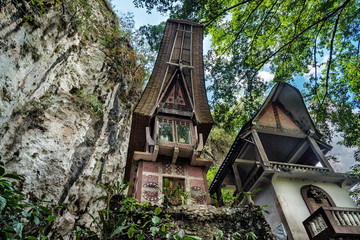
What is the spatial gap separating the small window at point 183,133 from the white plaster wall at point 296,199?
460 centimetres

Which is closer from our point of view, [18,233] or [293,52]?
[18,233]

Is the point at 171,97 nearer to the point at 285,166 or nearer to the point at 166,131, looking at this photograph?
the point at 166,131

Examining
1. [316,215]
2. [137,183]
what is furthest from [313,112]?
[137,183]

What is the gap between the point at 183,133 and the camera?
34.7ft

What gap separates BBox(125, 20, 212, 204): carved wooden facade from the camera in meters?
9.52

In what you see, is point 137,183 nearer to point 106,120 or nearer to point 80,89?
point 106,120

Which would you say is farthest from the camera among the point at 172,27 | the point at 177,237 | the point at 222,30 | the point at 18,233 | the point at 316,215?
the point at 172,27

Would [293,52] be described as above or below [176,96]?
above

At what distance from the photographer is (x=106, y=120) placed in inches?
414

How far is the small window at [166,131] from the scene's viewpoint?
10.1 metres

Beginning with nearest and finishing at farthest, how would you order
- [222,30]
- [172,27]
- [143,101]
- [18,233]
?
[18,233] → [143,101] → [222,30] → [172,27]

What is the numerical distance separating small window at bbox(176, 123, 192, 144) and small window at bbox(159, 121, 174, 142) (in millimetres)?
341

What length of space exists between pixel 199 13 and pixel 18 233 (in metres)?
12.0

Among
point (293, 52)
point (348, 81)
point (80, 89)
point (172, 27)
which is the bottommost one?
point (80, 89)
